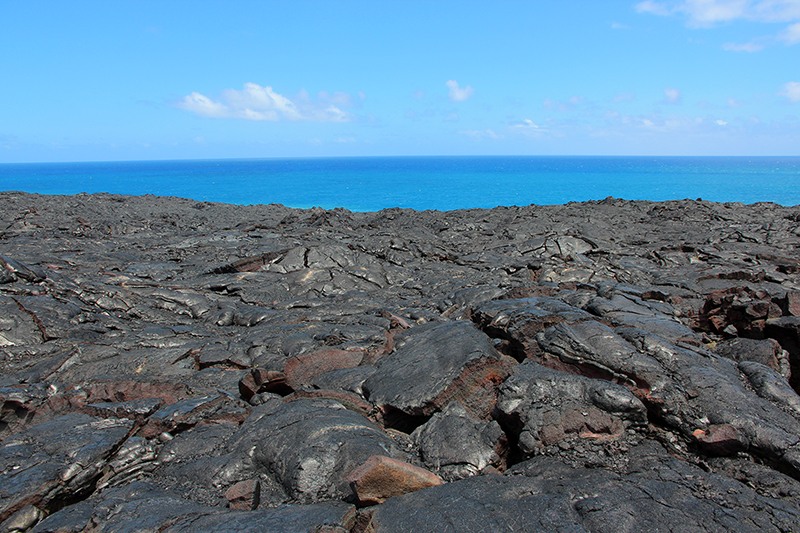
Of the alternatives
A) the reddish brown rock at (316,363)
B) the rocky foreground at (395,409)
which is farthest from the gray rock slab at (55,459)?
the reddish brown rock at (316,363)

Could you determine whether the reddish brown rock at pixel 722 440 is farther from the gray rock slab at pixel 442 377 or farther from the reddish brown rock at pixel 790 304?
Result: the reddish brown rock at pixel 790 304

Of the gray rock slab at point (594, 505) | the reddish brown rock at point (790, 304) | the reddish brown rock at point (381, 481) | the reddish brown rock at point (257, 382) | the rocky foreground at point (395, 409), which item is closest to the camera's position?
the gray rock slab at point (594, 505)

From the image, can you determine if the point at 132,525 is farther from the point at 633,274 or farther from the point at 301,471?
the point at 633,274

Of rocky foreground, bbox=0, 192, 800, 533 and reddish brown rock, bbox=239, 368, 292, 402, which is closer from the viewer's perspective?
rocky foreground, bbox=0, 192, 800, 533

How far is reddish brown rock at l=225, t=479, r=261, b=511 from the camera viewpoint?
419 cm

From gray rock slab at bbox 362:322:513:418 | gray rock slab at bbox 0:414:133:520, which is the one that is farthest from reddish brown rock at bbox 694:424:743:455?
→ gray rock slab at bbox 0:414:133:520

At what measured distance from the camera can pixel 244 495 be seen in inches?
167

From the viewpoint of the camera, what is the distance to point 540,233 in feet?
68.1

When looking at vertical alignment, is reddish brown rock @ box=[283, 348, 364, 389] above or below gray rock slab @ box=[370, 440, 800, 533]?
below

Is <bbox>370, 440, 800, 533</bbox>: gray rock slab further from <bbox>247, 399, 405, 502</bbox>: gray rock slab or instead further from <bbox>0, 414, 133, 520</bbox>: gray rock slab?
<bbox>0, 414, 133, 520</bbox>: gray rock slab

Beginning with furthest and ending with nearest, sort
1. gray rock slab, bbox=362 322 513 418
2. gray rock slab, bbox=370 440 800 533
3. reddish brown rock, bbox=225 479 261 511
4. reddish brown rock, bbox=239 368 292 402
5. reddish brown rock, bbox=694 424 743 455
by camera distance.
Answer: reddish brown rock, bbox=239 368 292 402
gray rock slab, bbox=362 322 513 418
reddish brown rock, bbox=694 424 743 455
reddish brown rock, bbox=225 479 261 511
gray rock slab, bbox=370 440 800 533

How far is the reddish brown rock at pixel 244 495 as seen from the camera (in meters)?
4.19

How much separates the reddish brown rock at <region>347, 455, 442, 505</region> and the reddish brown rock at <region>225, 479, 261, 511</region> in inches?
37.6

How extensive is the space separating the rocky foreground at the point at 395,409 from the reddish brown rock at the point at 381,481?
0.03 m
